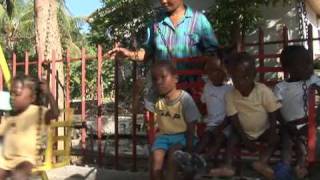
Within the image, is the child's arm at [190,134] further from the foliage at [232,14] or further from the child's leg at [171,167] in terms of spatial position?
the foliage at [232,14]

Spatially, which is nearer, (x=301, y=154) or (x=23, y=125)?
(x=301, y=154)

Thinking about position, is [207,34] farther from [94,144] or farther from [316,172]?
[94,144]

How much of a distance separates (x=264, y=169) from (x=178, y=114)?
0.86 metres

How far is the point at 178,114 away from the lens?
15.8ft

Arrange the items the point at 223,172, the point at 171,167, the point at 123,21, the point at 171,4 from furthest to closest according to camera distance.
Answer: the point at 123,21, the point at 171,4, the point at 171,167, the point at 223,172

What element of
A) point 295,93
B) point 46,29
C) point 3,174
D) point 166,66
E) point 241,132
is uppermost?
point 46,29

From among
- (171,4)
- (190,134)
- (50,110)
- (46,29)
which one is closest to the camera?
(190,134)

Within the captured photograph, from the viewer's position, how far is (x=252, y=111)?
4.54m

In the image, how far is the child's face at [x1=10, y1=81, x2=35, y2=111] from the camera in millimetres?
4906

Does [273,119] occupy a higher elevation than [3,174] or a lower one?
higher

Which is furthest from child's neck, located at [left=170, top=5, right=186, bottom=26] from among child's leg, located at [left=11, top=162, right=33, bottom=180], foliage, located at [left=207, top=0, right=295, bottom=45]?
foliage, located at [left=207, top=0, right=295, bottom=45]

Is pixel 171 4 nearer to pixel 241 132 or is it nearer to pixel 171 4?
pixel 171 4

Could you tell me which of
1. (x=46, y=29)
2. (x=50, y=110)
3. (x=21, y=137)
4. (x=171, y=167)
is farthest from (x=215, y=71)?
(x=46, y=29)

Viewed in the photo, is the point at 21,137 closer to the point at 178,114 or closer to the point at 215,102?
the point at 178,114
